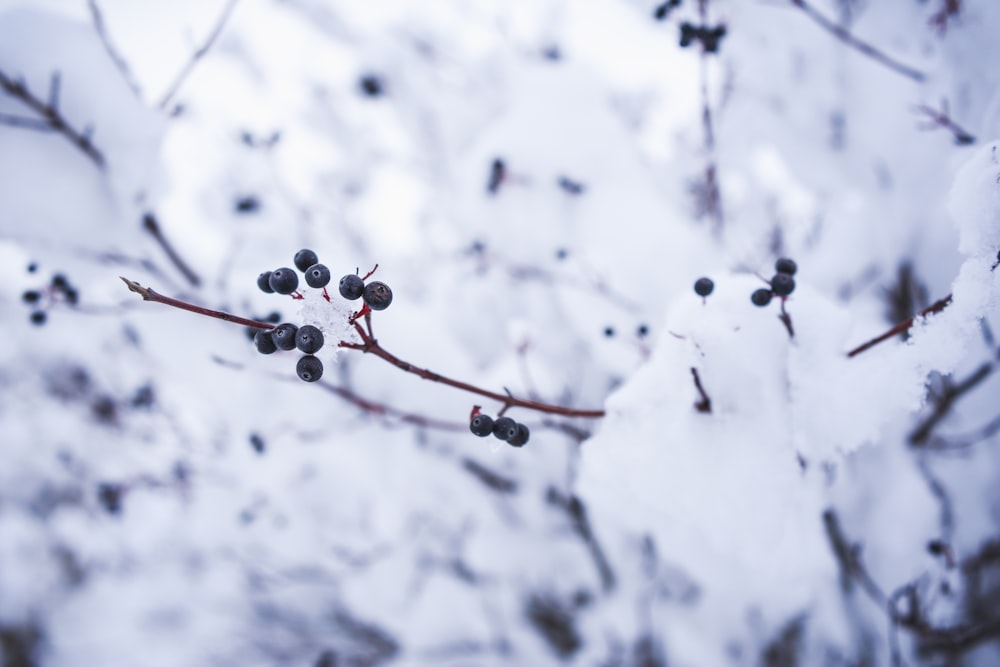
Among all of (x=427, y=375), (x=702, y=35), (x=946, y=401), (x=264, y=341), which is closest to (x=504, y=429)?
(x=427, y=375)

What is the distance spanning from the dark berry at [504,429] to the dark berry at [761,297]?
0.75 meters

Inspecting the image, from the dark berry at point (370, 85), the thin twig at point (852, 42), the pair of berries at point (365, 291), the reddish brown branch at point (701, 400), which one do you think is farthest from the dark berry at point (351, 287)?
the dark berry at point (370, 85)

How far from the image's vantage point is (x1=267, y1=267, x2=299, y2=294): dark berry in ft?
2.87

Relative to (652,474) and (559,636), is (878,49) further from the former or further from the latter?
(559,636)

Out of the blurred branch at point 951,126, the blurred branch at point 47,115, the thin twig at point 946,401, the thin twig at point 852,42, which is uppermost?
the thin twig at point 852,42

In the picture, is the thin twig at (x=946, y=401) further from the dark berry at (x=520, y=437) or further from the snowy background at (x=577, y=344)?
the dark berry at (x=520, y=437)

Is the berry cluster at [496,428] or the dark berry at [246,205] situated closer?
the berry cluster at [496,428]

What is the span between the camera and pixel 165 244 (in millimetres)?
1879

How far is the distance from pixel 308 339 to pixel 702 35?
1.84 metres

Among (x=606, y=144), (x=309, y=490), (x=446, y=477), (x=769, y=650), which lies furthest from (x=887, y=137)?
(x=309, y=490)

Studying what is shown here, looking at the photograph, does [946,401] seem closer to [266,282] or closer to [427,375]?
[427,375]

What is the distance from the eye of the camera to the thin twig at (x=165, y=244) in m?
1.82

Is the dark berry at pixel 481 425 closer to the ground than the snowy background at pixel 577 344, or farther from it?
closer to the ground

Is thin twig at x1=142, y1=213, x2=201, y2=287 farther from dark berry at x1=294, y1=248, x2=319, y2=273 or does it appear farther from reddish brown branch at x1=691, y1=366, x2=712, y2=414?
reddish brown branch at x1=691, y1=366, x2=712, y2=414
